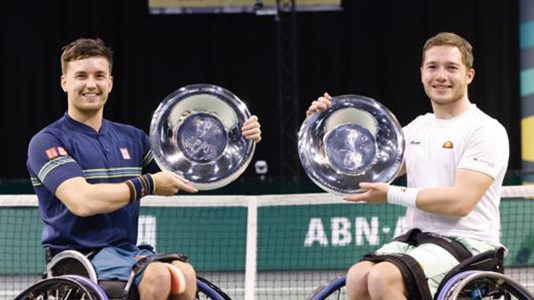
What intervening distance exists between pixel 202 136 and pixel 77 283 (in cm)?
88

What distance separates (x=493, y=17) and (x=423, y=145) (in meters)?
9.97

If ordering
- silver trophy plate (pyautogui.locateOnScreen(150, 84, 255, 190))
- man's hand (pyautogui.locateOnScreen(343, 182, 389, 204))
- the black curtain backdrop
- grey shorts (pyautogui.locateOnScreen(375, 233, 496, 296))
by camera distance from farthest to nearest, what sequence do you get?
the black curtain backdrop, silver trophy plate (pyautogui.locateOnScreen(150, 84, 255, 190)), man's hand (pyautogui.locateOnScreen(343, 182, 389, 204)), grey shorts (pyautogui.locateOnScreen(375, 233, 496, 296))

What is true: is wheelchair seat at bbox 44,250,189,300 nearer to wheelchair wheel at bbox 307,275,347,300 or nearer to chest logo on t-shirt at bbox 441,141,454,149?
wheelchair wheel at bbox 307,275,347,300

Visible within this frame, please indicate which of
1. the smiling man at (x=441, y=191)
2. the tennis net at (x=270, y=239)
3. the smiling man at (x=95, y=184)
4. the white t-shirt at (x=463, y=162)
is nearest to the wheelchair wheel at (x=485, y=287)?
the smiling man at (x=441, y=191)

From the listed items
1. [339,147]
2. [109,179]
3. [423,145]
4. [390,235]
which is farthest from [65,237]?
[390,235]

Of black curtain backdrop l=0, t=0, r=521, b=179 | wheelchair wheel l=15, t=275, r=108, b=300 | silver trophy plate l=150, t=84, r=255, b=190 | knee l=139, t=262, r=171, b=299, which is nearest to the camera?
wheelchair wheel l=15, t=275, r=108, b=300

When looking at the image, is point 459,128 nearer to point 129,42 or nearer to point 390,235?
point 390,235

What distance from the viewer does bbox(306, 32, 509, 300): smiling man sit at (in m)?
3.91

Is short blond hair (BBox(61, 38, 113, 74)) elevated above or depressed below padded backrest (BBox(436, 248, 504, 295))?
above

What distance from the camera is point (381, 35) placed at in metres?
13.9

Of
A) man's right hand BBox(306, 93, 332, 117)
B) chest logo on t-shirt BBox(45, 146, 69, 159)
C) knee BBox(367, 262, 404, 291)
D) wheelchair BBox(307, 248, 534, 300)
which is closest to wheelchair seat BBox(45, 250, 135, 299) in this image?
chest logo on t-shirt BBox(45, 146, 69, 159)

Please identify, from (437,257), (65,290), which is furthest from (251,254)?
(65,290)

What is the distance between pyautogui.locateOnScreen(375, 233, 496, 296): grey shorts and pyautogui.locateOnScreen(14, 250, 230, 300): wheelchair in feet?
3.13

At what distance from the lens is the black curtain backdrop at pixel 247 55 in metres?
13.8
